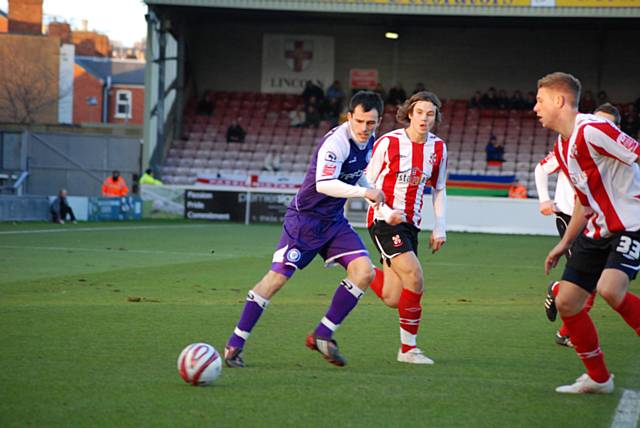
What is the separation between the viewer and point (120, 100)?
69938mm

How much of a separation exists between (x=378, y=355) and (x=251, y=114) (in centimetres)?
3393

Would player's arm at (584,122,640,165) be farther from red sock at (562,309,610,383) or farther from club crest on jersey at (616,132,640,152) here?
red sock at (562,309,610,383)

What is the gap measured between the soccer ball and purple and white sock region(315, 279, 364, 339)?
47.4 inches

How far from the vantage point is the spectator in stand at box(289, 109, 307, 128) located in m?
40.0

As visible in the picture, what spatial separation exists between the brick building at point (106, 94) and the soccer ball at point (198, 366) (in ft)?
206

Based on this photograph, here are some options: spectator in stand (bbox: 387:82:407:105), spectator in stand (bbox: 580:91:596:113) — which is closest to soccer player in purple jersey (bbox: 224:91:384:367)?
spectator in stand (bbox: 580:91:596:113)

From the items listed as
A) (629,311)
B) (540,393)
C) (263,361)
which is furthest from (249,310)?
(629,311)

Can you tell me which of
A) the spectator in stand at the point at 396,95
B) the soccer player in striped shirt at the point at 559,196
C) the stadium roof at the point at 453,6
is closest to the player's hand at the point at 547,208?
the soccer player in striped shirt at the point at 559,196

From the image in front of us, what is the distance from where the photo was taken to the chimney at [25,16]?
52438 mm

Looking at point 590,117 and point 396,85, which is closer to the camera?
point 590,117

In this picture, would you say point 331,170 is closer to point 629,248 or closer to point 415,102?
point 415,102

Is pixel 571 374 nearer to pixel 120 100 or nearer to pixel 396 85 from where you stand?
pixel 396 85

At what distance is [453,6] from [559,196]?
2507cm

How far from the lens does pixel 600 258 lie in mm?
6566
